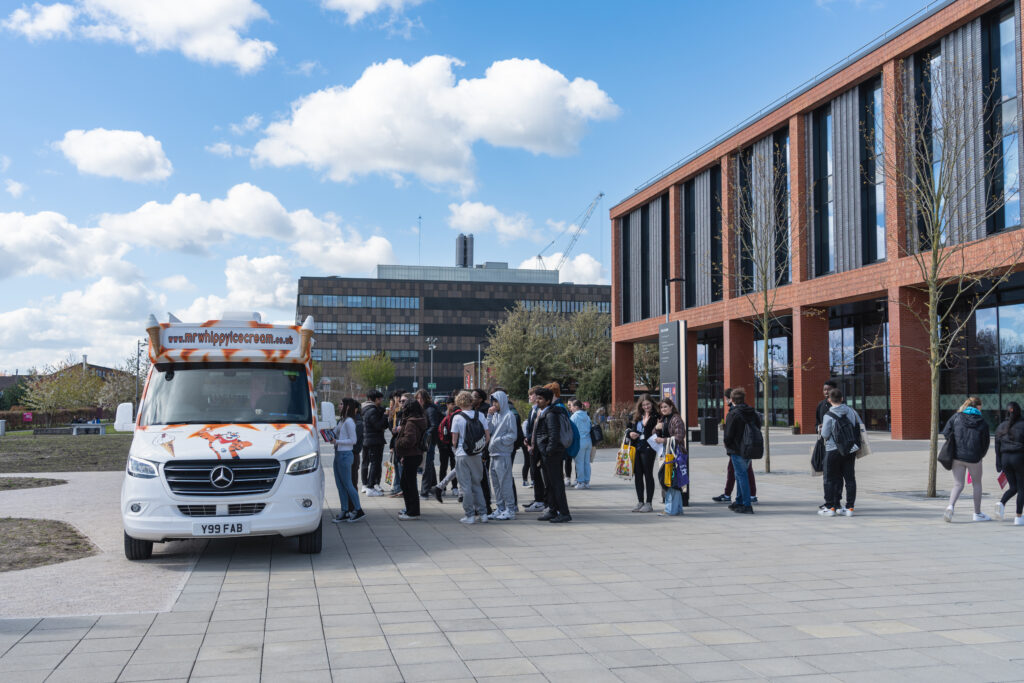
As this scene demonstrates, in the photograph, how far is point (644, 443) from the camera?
12.4 meters

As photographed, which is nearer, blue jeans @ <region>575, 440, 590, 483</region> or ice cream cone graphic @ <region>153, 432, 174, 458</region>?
ice cream cone graphic @ <region>153, 432, 174, 458</region>

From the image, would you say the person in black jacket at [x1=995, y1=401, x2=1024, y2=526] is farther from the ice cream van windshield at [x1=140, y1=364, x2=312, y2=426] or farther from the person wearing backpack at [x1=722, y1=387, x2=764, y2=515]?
the ice cream van windshield at [x1=140, y1=364, x2=312, y2=426]

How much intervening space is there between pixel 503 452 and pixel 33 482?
11660 mm

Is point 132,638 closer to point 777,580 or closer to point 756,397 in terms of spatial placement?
point 777,580

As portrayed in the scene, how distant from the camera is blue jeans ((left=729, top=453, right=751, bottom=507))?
12516 millimetres

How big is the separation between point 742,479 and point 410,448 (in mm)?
4873

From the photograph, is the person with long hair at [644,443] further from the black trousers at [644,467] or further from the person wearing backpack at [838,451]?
the person wearing backpack at [838,451]

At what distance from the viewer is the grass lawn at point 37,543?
8750 millimetres

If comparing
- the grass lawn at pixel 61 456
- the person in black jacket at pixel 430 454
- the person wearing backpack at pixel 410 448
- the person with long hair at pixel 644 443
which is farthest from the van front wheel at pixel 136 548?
the grass lawn at pixel 61 456

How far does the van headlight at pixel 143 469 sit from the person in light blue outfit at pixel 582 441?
27.1 feet

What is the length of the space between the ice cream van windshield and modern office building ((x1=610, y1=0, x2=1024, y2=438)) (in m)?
13.0

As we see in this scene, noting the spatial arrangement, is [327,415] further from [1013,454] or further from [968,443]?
[1013,454]

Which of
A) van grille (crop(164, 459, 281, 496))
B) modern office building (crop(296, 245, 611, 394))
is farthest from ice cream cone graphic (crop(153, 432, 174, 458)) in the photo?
modern office building (crop(296, 245, 611, 394))

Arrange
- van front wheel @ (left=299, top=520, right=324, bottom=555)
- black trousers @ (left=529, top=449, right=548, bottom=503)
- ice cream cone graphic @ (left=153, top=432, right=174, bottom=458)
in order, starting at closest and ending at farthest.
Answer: ice cream cone graphic @ (left=153, top=432, right=174, bottom=458) < van front wheel @ (left=299, top=520, right=324, bottom=555) < black trousers @ (left=529, top=449, right=548, bottom=503)
